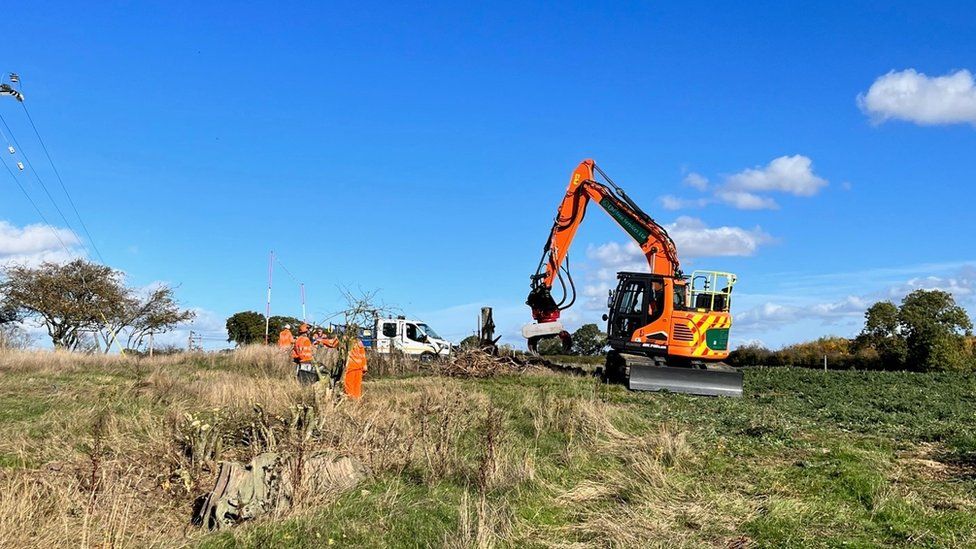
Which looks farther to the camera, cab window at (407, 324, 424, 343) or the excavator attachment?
cab window at (407, 324, 424, 343)

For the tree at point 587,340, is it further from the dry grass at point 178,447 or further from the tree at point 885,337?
the dry grass at point 178,447

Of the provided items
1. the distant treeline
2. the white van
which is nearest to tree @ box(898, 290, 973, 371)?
the distant treeline

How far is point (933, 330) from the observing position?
33281 mm

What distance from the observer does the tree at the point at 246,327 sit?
45000mm

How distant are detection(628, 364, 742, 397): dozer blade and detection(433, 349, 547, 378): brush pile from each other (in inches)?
196

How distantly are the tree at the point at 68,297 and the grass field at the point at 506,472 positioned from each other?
23.7m

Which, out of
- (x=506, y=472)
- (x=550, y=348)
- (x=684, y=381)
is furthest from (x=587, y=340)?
(x=506, y=472)

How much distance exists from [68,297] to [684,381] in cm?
2922

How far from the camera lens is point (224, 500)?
7656 millimetres

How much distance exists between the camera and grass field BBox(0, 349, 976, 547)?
6945 mm

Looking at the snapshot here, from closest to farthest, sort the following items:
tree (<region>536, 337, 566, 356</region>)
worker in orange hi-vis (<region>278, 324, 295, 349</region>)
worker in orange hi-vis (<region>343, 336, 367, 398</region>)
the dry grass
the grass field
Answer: the grass field
the dry grass
worker in orange hi-vis (<region>343, 336, 367, 398</region>)
worker in orange hi-vis (<region>278, 324, 295, 349</region>)
tree (<region>536, 337, 566, 356</region>)

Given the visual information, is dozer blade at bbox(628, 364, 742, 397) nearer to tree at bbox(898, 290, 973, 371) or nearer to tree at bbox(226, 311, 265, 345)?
tree at bbox(898, 290, 973, 371)

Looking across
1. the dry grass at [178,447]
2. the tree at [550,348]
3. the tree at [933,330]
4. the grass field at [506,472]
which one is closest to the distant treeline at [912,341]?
the tree at [933,330]

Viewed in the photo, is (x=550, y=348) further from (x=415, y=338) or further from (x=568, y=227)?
(x=568, y=227)
